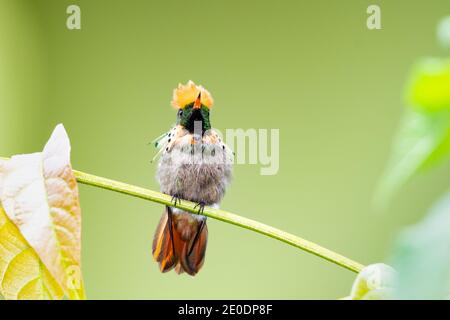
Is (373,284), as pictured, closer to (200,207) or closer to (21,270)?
(21,270)

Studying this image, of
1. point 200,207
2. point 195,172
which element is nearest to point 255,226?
point 200,207

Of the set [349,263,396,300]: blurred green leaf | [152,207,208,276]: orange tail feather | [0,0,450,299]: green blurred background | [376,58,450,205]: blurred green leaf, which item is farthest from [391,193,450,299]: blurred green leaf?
[0,0,450,299]: green blurred background

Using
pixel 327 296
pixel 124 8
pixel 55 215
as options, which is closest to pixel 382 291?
pixel 55 215

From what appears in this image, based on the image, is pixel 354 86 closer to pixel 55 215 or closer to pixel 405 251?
pixel 55 215

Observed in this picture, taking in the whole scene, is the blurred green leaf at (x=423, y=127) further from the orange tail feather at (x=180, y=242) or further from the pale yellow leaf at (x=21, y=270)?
the orange tail feather at (x=180, y=242)

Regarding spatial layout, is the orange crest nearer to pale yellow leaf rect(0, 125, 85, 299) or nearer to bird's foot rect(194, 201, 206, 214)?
bird's foot rect(194, 201, 206, 214)

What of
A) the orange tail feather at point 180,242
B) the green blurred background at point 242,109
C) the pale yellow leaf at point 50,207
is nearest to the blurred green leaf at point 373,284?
the pale yellow leaf at point 50,207
